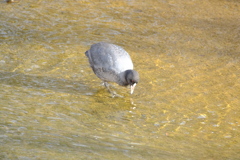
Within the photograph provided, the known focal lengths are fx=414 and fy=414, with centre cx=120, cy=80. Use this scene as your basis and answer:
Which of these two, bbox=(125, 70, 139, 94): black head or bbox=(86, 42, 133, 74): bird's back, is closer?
bbox=(125, 70, 139, 94): black head

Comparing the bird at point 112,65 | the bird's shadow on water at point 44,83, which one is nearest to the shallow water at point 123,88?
the bird's shadow on water at point 44,83

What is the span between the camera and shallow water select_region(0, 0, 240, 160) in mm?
5055

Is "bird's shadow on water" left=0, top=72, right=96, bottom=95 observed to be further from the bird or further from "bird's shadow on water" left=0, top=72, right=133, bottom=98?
the bird

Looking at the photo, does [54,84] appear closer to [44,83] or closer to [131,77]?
[44,83]

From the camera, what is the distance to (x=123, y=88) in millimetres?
7582

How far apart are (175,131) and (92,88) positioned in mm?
2042

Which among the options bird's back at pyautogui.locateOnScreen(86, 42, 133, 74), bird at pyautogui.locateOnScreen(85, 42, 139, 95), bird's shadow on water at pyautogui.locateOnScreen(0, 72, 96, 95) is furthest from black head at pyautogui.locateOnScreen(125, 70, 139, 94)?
bird's shadow on water at pyautogui.locateOnScreen(0, 72, 96, 95)

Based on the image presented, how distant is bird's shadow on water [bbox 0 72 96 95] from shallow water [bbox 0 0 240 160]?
2 centimetres

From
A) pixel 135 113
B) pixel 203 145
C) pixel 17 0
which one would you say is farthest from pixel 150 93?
pixel 17 0

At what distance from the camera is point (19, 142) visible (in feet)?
14.9

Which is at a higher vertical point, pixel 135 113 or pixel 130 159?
pixel 130 159

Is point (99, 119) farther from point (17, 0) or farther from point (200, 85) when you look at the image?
point (17, 0)

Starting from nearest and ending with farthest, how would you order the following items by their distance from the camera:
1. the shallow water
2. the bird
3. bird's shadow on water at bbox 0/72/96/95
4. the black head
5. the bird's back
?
the shallow water
the black head
the bird
the bird's back
bird's shadow on water at bbox 0/72/96/95

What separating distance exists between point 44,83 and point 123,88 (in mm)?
1430
